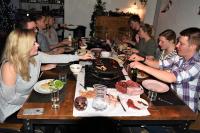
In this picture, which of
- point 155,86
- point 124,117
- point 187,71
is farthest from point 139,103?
point 187,71

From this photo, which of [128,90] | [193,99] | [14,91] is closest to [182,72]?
[193,99]

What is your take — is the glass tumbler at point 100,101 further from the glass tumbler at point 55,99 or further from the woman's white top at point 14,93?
the woman's white top at point 14,93

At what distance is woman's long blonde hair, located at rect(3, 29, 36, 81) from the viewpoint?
1809 millimetres

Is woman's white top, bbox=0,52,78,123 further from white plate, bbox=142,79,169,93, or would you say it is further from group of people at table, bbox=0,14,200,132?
white plate, bbox=142,79,169,93

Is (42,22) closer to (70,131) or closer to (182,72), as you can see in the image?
(70,131)

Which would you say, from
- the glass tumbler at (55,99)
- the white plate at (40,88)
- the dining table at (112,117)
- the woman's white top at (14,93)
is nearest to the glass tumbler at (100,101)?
the dining table at (112,117)

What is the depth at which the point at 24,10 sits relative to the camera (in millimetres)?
6910

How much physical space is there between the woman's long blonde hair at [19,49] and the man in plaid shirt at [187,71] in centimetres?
95

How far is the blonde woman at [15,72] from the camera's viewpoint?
1778 millimetres

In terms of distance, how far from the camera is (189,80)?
1907 mm

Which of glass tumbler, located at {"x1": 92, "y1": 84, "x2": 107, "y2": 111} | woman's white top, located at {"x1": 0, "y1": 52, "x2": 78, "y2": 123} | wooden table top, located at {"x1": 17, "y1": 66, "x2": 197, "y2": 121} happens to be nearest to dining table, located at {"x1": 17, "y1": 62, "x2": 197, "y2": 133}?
wooden table top, located at {"x1": 17, "y1": 66, "x2": 197, "y2": 121}

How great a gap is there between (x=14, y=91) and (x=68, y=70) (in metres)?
0.62

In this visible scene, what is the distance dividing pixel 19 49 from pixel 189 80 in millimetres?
1524

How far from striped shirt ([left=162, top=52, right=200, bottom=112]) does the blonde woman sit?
130 centimetres
